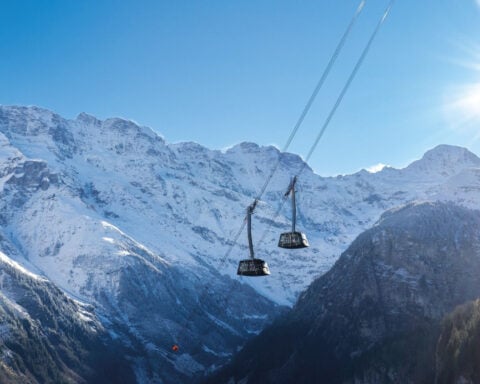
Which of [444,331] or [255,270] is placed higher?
[444,331]

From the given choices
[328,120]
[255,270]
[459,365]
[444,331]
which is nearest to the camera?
[328,120]

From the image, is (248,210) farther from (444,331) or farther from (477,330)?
(444,331)

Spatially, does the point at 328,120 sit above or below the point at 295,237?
above

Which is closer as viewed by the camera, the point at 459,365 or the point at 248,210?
the point at 248,210

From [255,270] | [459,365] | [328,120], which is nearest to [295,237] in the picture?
[255,270]

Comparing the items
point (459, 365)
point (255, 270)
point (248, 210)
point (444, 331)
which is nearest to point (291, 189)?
point (248, 210)

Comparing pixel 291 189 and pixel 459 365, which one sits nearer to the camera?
pixel 291 189

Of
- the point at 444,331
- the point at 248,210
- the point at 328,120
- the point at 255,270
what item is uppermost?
the point at 444,331

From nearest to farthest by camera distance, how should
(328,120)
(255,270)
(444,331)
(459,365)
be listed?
(328,120) < (255,270) < (459,365) < (444,331)

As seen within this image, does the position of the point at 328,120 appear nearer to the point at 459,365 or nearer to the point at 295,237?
the point at 295,237
